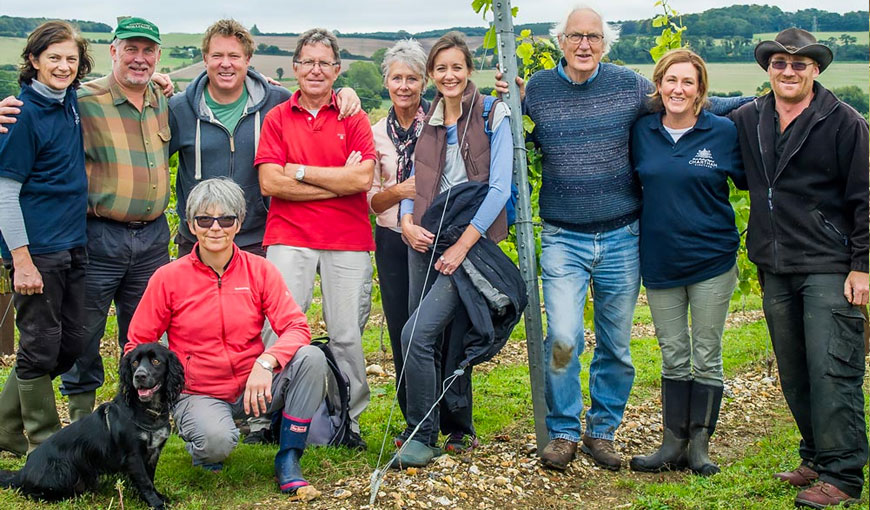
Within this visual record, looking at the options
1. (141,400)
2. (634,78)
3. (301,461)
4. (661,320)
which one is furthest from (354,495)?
(634,78)

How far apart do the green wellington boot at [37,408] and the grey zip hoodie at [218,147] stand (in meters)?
1.31

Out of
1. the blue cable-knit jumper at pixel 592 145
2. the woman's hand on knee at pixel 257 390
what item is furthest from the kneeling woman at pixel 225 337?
the blue cable-knit jumper at pixel 592 145

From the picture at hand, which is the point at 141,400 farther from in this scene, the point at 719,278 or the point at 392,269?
the point at 719,278

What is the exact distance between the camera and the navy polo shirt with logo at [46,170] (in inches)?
189

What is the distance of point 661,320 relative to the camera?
505 centimetres

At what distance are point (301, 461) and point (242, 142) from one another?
2.14 m

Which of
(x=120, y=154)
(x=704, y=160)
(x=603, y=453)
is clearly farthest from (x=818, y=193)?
(x=120, y=154)

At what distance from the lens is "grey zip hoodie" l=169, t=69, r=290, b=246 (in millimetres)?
5543

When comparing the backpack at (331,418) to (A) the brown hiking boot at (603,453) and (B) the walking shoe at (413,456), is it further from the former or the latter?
(A) the brown hiking boot at (603,453)

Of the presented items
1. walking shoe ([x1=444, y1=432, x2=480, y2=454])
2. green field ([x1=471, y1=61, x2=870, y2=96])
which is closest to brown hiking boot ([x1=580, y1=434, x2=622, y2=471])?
walking shoe ([x1=444, y1=432, x2=480, y2=454])

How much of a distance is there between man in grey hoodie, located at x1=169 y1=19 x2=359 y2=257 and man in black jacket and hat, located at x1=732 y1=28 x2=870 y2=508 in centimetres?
263

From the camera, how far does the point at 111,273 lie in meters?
5.32

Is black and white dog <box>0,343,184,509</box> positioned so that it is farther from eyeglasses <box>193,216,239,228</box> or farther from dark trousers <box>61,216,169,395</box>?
dark trousers <box>61,216,169,395</box>

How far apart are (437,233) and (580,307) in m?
1.02
